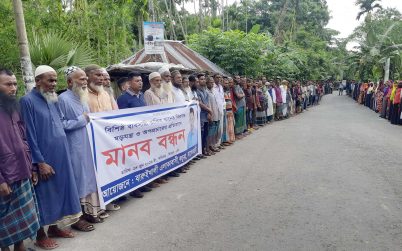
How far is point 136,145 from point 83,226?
155cm

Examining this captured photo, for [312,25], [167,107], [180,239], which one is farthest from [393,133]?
[312,25]

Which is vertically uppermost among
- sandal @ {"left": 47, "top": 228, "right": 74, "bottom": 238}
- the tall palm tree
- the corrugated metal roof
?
the tall palm tree

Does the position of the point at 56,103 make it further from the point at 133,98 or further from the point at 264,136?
the point at 264,136

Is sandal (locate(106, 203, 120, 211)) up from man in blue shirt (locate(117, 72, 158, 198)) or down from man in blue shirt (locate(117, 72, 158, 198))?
down

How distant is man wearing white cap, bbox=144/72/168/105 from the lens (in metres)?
6.66

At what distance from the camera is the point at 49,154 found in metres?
3.87

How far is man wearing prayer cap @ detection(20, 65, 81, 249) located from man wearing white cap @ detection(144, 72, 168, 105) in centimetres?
268

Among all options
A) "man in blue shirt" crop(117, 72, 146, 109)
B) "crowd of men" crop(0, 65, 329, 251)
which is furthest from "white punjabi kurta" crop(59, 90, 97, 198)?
"man in blue shirt" crop(117, 72, 146, 109)

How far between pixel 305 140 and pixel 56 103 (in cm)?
786

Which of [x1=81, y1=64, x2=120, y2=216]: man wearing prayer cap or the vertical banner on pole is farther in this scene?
the vertical banner on pole

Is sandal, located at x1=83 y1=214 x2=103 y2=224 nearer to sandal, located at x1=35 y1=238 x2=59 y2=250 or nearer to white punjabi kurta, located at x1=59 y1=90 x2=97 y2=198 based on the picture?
white punjabi kurta, located at x1=59 y1=90 x2=97 y2=198

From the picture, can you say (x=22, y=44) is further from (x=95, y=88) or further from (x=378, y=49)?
(x=378, y=49)

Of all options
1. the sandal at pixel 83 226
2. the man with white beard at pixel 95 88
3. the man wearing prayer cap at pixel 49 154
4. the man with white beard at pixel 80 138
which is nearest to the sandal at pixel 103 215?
the man with white beard at pixel 80 138

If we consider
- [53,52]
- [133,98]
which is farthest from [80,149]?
[53,52]
